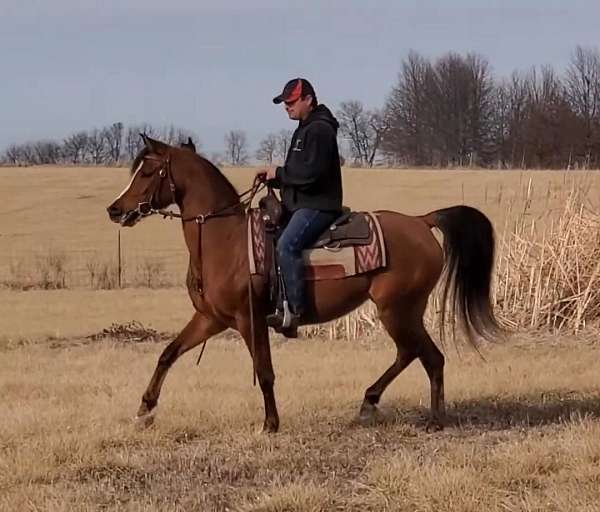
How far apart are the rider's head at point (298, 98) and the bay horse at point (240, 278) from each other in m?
0.81

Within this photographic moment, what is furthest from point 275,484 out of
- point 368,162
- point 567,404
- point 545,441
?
point 368,162

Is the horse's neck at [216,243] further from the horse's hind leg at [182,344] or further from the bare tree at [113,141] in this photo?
the bare tree at [113,141]

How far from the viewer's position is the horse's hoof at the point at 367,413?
7.73m

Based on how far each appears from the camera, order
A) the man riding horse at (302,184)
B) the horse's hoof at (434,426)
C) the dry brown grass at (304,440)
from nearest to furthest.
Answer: the dry brown grass at (304,440)
the man riding horse at (302,184)
the horse's hoof at (434,426)

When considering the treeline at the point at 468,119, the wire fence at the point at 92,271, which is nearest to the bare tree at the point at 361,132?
the treeline at the point at 468,119

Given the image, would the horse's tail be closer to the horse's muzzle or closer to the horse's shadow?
the horse's shadow

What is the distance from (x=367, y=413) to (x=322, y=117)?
2280mm

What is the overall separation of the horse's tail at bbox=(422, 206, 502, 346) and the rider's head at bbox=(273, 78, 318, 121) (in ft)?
4.62

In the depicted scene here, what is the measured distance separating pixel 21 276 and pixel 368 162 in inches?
2265

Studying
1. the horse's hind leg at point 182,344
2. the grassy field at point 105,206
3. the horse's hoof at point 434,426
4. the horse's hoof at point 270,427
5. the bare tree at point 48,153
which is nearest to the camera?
the horse's hoof at point 270,427

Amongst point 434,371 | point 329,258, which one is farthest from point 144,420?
point 434,371

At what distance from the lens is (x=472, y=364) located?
427 inches

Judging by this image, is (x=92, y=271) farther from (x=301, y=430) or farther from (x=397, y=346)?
(x=301, y=430)

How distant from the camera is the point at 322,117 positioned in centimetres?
735
